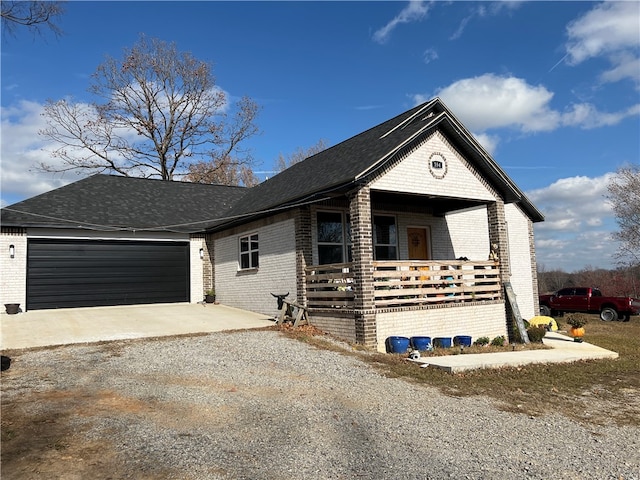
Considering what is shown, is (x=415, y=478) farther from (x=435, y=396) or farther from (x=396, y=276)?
(x=396, y=276)

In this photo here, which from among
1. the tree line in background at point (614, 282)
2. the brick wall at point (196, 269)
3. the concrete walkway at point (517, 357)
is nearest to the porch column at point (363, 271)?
the concrete walkway at point (517, 357)

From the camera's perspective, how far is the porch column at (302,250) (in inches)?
523

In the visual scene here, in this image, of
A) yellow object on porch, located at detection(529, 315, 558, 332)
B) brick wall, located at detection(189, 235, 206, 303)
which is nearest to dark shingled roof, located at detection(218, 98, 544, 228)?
brick wall, located at detection(189, 235, 206, 303)

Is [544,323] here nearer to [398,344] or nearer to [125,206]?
[398,344]

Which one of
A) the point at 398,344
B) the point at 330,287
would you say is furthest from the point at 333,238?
the point at 398,344

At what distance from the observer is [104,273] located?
1705cm

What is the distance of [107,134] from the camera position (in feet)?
105

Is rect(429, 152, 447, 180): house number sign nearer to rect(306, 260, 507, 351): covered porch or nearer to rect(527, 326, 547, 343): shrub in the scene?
rect(306, 260, 507, 351): covered porch

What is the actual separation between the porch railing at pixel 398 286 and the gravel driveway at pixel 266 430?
11.4 ft

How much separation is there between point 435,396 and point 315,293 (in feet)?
19.6

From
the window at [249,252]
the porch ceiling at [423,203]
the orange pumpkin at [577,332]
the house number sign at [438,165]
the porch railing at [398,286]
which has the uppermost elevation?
the house number sign at [438,165]

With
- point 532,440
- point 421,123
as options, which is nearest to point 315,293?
point 421,123

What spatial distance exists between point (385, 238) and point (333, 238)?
7.42 ft

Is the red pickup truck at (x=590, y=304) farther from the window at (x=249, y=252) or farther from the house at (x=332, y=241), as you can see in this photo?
the window at (x=249, y=252)
